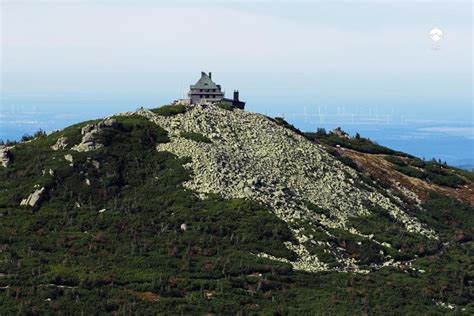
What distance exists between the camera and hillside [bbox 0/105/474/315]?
2606 inches

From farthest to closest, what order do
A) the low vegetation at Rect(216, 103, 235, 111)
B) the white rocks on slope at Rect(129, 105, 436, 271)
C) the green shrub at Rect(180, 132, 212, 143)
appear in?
the low vegetation at Rect(216, 103, 235, 111) → the green shrub at Rect(180, 132, 212, 143) → the white rocks on slope at Rect(129, 105, 436, 271)

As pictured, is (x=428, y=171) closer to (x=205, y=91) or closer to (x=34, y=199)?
(x=205, y=91)

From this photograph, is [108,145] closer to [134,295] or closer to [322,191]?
[322,191]

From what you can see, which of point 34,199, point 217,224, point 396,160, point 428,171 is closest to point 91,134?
point 34,199

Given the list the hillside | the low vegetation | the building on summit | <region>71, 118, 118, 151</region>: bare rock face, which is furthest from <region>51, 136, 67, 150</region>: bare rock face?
the building on summit

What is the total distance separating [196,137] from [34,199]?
67.3 feet

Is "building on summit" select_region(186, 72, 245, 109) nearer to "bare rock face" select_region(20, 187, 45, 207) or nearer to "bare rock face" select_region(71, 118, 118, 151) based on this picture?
"bare rock face" select_region(71, 118, 118, 151)

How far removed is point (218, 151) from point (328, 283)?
87.1 feet

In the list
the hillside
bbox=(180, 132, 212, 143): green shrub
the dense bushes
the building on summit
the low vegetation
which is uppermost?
the building on summit

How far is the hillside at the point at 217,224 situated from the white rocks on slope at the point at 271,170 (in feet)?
0.69

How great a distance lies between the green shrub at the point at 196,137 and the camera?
96.1m

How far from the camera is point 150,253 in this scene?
7381 cm

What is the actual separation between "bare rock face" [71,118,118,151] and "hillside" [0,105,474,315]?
9.7 inches

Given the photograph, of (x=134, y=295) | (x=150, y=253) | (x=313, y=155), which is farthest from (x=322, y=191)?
(x=134, y=295)
